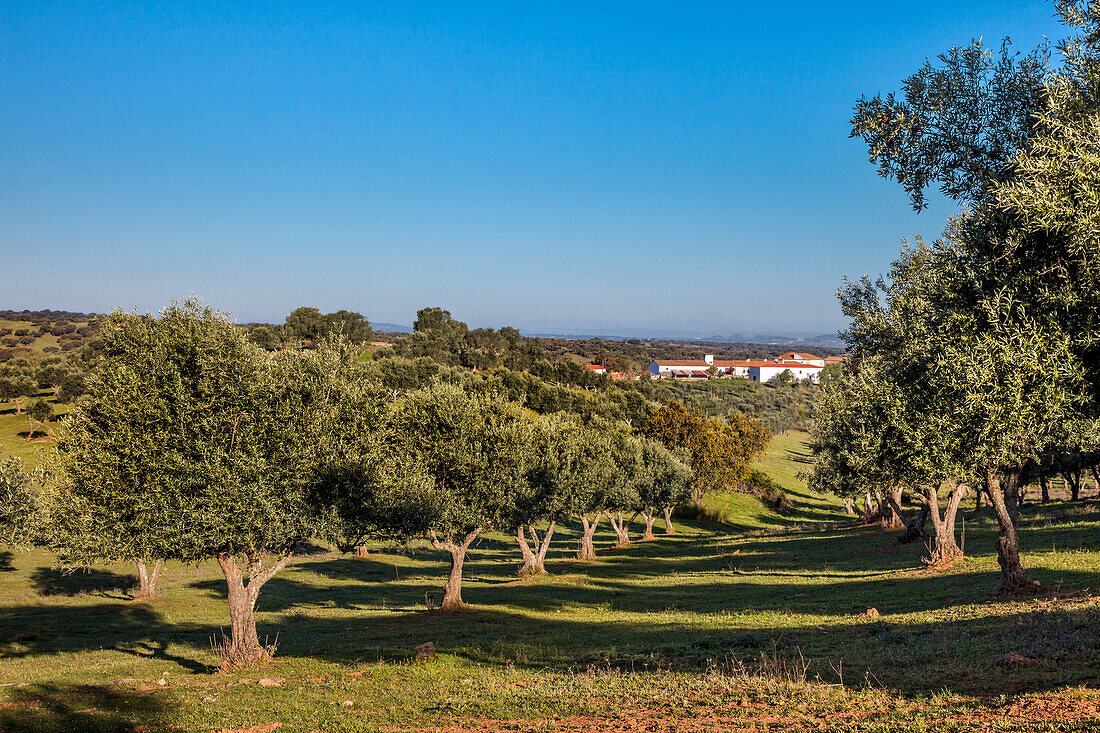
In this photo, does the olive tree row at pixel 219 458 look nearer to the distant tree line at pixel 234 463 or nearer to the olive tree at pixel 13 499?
the distant tree line at pixel 234 463

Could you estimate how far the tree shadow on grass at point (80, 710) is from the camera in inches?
689

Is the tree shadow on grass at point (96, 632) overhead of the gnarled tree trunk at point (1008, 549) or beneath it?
beneath

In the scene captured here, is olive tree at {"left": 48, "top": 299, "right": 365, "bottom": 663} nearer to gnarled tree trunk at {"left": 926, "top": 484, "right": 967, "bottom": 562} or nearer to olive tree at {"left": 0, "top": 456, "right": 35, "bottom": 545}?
olive tree at {"left": 0, "top": 456, "right": 35, "bottom": 545}

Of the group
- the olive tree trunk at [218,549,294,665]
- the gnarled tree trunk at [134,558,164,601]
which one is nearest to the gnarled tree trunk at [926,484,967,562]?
the olive tree trunk at [218,549,294,665]

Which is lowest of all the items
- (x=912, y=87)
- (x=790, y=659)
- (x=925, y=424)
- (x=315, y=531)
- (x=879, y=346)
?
(x=790, y=659)

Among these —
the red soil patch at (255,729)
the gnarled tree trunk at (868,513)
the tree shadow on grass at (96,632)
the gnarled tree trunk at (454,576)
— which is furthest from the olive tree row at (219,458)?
the gnarled tree trunk at (868,513)

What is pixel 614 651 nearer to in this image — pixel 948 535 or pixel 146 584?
pixel 948 535

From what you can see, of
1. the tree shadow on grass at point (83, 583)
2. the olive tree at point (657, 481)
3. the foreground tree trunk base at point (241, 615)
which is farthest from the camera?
the olive tree at point (657, 481)

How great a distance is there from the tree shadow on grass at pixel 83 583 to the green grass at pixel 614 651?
35 centimetres

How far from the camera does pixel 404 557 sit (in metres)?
63.1

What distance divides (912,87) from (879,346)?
484 inches

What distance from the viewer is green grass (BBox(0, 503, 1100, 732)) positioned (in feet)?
45.7

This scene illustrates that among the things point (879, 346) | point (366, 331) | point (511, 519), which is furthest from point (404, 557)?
point (366, 331)

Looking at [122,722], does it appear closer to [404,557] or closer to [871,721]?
[871,721]
